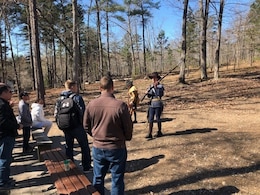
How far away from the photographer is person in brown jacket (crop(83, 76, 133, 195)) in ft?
11.9

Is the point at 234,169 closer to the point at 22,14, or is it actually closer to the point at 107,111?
the point at 107,111

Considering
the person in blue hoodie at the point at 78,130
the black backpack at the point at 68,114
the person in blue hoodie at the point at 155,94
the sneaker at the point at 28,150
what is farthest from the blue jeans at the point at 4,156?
the person in blue hoodie at the point at 155,94

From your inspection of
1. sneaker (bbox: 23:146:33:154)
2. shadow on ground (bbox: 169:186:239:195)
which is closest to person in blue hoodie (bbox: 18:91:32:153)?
sneaker (bbox: 23:146:33:154)

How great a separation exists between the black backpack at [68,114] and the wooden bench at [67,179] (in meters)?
0.72

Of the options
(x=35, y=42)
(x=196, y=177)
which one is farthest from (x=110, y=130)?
(x=35, y=42)

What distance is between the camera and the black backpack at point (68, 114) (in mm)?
5336

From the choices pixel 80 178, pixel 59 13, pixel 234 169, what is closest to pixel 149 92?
pixel 234 169

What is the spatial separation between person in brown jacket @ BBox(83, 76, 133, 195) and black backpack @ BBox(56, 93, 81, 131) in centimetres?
162

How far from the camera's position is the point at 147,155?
21.6ft

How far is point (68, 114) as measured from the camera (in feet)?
17.5

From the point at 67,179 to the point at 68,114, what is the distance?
127 centimetres

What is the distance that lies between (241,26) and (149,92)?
42.2 meters

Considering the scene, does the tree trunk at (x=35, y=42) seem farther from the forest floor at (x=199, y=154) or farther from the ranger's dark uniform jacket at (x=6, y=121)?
the ranger's dark uniform jacket at (x=6, y=121)

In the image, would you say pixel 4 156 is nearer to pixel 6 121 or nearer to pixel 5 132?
pixel 5 132
